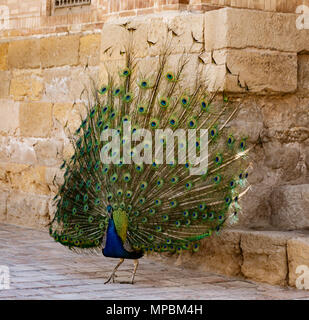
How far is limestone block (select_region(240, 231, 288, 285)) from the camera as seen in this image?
619cm

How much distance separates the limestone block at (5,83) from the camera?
9.76 m

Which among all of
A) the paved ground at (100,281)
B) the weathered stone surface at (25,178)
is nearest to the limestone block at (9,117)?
the weathered stone surface at (25,178)

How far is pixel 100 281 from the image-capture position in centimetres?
616

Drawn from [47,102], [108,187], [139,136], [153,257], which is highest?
[47,102]

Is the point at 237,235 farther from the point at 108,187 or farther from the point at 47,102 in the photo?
the point at 47,102

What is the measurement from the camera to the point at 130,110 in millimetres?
6234

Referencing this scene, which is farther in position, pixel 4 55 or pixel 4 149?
pixel 4 55

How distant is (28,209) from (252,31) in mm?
3738

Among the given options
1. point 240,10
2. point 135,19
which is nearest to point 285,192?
point 240,10

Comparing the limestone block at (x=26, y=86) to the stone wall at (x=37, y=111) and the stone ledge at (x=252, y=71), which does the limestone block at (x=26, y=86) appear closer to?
the stone wall at (x=37, y=111)

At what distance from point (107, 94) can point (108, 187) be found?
0.82 m

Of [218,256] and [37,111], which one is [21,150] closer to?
[37,111]

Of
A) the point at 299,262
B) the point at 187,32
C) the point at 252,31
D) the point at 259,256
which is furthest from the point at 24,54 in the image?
the point at 299,262

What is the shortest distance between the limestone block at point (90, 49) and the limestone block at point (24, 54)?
84 cm
